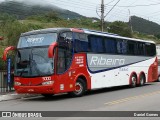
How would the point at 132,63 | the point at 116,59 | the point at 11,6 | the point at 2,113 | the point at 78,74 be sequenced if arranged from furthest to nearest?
1. the point at 11,6
2. the point at 132,63
3. the point at 116,59
4. the point at 78,74
5. the point at 2,113

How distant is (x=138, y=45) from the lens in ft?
84.3

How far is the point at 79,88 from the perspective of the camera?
1884 centimetres

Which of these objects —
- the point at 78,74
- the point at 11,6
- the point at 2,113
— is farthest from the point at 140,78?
the point at 11,6

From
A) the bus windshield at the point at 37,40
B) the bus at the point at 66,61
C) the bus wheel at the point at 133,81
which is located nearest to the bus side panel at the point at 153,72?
the bus wheel at the point at 133,81

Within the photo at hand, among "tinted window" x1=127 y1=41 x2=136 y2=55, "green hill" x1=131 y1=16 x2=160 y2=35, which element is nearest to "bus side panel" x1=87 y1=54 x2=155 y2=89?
"tinted window" x1=127 y1=41 x2=136 y2=55

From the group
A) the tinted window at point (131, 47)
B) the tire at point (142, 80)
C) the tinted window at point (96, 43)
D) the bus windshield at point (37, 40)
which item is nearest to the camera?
the bus windshield at point (37, 40)

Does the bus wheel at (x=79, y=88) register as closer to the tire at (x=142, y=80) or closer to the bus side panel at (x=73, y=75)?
the bus side panel at (x=73, y=75)

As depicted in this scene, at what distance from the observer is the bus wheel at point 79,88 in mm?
18609

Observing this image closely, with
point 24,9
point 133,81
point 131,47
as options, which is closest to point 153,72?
point 133,81

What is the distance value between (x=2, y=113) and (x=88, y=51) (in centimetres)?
780

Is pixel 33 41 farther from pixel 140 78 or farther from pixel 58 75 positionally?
pixel 140 78

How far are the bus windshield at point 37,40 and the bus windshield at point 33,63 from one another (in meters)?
0.26

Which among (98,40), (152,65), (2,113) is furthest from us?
(152,65)

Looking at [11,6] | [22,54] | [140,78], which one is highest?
[11,6]
